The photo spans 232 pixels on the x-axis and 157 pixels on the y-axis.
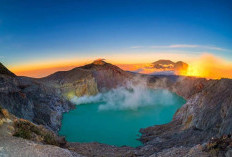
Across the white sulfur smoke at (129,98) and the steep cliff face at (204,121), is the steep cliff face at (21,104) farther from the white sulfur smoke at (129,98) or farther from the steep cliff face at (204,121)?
the white sulfur smoke at (129,98)

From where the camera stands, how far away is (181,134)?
33.3m

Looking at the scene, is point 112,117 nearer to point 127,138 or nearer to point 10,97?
point 127,138

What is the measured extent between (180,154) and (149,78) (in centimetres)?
12896

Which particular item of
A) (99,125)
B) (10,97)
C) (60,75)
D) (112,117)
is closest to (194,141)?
(10,97)

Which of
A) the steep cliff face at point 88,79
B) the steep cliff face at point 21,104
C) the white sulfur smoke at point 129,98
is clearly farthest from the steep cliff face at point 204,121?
the steep cliff face at point 88,79

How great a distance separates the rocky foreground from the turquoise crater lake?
4489 mm

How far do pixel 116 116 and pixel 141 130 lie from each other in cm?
2226

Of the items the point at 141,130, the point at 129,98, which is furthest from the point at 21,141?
the point at 129,98

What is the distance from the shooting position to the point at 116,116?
74312 millimetres

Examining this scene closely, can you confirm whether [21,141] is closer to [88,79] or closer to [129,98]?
[129,98]

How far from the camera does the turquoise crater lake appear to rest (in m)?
50.9

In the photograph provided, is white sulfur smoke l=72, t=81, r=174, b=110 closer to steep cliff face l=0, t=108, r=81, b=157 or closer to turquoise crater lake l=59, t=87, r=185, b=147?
turquoise crater lake l=59, t=87, r=185, b=147

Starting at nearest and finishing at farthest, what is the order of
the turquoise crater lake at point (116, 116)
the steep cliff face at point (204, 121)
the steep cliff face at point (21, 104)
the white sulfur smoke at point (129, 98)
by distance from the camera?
the steep cliff face at point (204, 121) → the steep cliff face at point (21, 104) → the turquoise crater lake at point (116, 116) → the white sulfur smoke at point (129, 98)

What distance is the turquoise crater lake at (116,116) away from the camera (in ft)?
167
